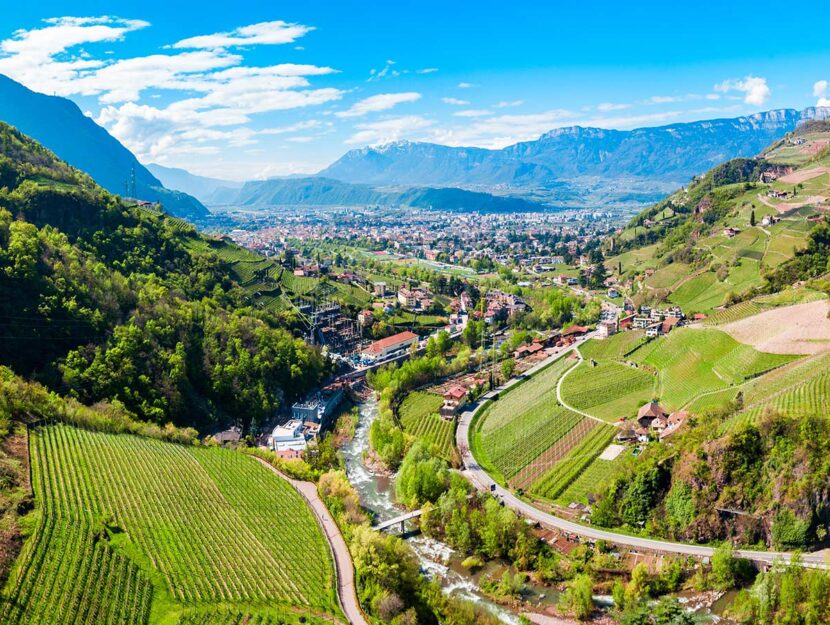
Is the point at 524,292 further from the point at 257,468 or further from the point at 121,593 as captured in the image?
the point at 121,593

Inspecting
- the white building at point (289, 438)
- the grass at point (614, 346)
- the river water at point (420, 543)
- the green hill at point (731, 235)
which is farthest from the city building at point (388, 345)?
the green hill at point (731, 235)

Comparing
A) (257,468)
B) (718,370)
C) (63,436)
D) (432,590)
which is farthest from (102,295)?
(718,370)

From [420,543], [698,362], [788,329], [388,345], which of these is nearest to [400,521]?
[420,543]

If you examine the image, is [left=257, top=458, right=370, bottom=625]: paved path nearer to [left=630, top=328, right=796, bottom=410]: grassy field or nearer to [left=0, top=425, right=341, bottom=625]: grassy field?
[left=0, top=425, right=341, bottom=625]: grassy field

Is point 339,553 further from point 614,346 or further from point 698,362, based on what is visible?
point 614,346

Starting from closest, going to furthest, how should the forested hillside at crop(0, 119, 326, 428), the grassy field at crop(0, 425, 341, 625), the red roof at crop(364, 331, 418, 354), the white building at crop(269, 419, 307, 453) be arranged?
the grassy field at crop(0, 425, 341, 625) → the forested hillside at crop(0, 119, 326, 428) → the white building at crop(269, 419, 307, 453) → the red roof at crop(364, 331, 418, 354)

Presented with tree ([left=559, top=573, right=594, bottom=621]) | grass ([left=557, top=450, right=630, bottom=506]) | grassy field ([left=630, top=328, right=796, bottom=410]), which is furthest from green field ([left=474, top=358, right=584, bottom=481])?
tree ([left=559, top=573, right=594, bottom=621])
